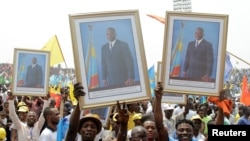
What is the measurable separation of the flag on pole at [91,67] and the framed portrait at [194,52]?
2.46ft

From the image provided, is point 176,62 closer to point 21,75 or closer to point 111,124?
point 111,124

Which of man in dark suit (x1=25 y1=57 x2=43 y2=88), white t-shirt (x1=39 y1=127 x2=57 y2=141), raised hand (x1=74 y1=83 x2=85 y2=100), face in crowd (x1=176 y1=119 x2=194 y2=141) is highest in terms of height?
raised hand (x1=74 y1=83 x2=85 y2=100)

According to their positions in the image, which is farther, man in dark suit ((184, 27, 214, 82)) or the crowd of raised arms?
man in dark suit ((184, 27, 214, 82))

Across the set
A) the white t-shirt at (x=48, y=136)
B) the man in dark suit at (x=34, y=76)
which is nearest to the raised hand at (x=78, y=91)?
the white t-shirt at (x=48, y=136)

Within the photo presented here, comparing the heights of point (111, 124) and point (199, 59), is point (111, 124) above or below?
below

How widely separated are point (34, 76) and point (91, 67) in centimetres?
491

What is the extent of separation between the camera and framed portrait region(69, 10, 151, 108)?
15.1ft

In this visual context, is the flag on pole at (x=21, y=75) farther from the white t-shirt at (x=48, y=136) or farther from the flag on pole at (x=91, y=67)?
the flag on pole at (x=91, y=67)

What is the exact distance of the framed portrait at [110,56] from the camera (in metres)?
4.61

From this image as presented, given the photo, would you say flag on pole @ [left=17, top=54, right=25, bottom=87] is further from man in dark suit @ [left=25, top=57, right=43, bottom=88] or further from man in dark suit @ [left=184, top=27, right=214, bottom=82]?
man in dark suit @ [left=184, top=27, right=214, bottom=82]

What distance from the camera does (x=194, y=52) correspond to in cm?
510

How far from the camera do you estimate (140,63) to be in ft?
15.5

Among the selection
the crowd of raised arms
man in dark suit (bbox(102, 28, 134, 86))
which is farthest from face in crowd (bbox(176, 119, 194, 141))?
man in dark suit (bbox(102, 28, 134, 86))

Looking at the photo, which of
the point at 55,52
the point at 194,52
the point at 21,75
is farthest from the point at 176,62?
the point at 55,52
